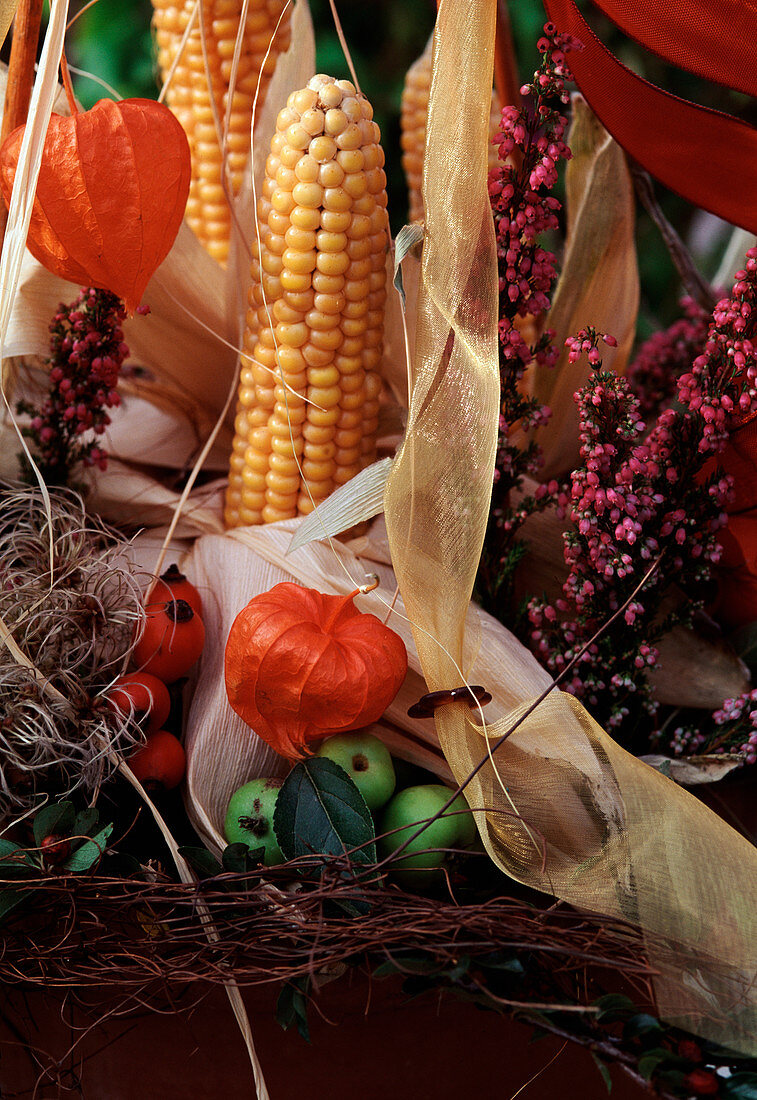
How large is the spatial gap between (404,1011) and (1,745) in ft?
0.75

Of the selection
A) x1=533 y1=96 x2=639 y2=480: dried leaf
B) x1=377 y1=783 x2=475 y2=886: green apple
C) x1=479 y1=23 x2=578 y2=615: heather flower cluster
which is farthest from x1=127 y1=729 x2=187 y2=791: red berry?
x1=533 y1=96 x2=639 y2=480: dried leaf

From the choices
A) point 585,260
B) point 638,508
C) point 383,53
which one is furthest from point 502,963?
point 383,53

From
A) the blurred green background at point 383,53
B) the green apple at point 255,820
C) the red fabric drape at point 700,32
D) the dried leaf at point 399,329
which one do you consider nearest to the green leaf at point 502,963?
the green apple at point 255,820

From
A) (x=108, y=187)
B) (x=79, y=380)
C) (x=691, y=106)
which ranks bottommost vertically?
(x=79, y=380)

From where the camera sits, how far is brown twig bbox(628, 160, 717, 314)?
2.17 ft

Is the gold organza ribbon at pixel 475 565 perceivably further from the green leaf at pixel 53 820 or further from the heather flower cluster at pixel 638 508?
the green leaf at pixel 53 820

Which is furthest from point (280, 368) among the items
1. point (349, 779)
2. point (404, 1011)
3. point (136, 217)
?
point (404, 1011)

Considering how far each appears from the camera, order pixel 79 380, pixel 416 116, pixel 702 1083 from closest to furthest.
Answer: pixel 702 1083
pixel 79 380
pixel 416 116

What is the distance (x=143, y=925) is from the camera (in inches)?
15.7

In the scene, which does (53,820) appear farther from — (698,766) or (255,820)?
(698,766)

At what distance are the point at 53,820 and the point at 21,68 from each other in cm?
39

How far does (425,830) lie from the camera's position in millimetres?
428

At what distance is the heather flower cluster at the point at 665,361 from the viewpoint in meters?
0.68

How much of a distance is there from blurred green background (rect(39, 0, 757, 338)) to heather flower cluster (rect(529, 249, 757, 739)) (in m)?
0.57
